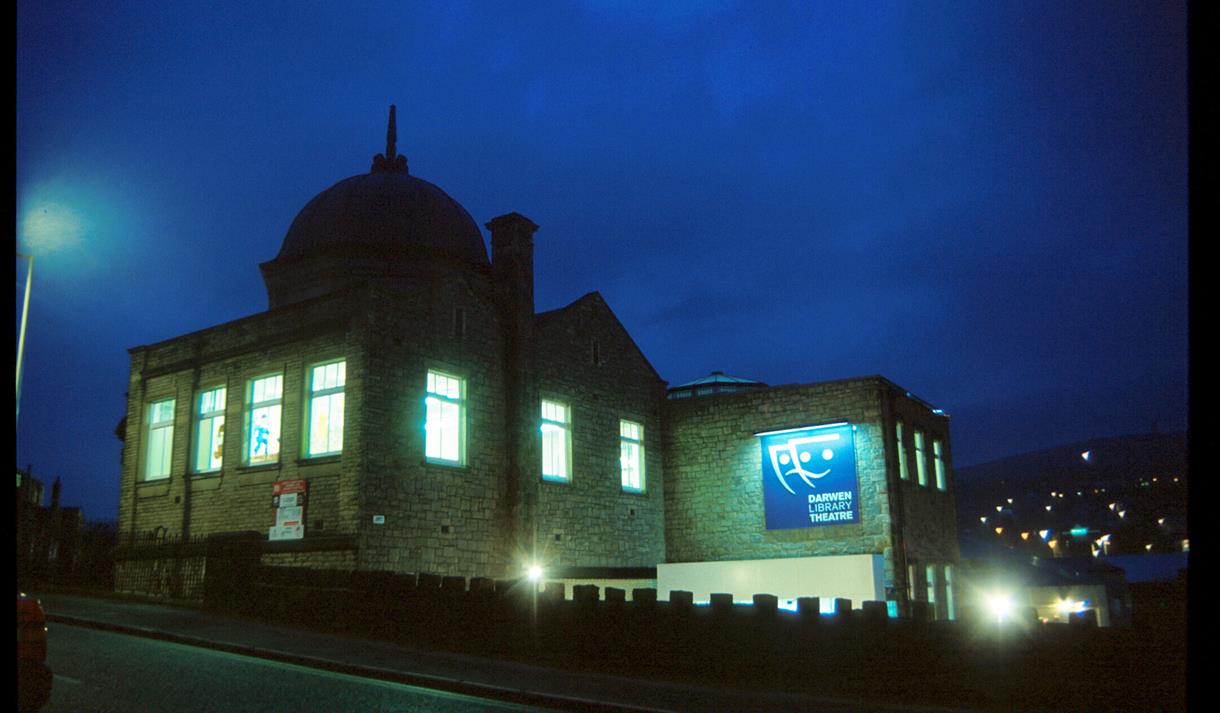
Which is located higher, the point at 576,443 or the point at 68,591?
the point at 576,443

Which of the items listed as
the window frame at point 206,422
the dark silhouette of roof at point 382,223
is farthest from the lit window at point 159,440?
the dark silhouette of roof at point 382,223

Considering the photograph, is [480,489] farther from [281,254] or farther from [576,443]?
[281,254]

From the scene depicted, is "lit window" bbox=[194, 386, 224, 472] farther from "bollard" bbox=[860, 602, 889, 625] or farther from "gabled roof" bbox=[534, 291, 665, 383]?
"bollard" bbox=[860, 602, 889, 625]

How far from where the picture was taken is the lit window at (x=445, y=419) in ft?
68.7

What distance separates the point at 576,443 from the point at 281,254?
10.5m

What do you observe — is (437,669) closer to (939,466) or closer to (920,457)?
(920,457)

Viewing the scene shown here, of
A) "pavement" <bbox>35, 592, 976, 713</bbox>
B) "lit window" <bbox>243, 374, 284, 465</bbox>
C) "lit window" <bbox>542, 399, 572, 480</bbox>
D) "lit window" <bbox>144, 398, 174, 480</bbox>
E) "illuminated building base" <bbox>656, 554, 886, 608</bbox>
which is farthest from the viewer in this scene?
"lit window" <bbox>542, 399, 572, 480</bbox>

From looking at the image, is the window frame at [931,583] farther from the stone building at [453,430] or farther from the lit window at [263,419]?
the lit window at [263,419]

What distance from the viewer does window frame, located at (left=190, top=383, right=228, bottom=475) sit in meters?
22.1

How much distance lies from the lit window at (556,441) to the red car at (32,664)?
16.1 m

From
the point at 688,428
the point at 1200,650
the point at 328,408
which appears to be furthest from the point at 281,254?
the point at 1200,650

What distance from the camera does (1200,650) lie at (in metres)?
2.04

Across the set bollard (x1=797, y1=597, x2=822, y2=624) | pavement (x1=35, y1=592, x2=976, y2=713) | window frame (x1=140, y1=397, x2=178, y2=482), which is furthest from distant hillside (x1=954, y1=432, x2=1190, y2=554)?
window frame (x1=140, y1=397, x2=178, y2=482)

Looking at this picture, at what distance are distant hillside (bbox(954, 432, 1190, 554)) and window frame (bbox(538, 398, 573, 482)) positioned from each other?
1507 centimetres
